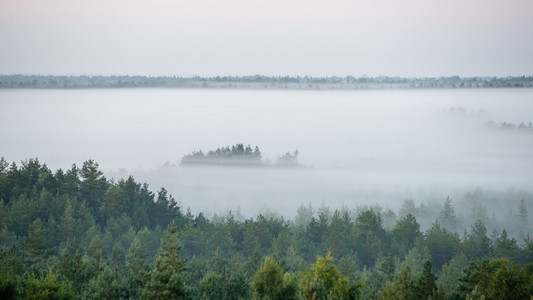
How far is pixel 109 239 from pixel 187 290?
4097 cm

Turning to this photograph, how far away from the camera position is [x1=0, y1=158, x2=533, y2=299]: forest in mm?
28141

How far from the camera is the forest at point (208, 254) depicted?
28141 mm

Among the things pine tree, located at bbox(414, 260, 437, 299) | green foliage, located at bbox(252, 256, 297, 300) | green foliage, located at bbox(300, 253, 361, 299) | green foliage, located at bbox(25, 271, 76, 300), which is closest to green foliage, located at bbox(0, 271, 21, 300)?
green foliage, located at bbox(25, 271, 76, 300)

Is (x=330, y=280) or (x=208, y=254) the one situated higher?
(x=330, y=280)

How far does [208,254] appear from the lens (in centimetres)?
6275

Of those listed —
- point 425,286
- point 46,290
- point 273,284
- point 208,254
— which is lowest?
point 208,254

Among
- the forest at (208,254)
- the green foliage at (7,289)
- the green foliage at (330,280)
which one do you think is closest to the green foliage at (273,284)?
the forest at (208,254)

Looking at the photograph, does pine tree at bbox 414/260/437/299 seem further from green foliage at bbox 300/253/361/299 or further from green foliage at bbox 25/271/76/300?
green foliage at bbox 25/271/76/300

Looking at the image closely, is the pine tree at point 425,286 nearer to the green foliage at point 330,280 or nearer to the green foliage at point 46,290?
the green foliage at point 330,280

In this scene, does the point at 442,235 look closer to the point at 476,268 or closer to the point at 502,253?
the point at 502,253

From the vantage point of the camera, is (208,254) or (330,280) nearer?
(330,280)

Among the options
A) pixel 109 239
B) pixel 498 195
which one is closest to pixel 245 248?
pixel 109 239

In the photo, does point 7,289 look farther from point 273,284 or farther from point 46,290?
point 273,284

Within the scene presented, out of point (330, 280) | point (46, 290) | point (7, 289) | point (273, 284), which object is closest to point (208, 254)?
point (273, 284)
